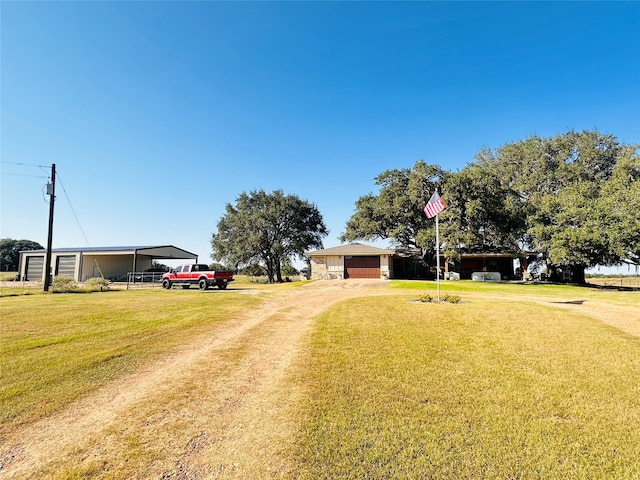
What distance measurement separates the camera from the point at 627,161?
86.7 feet

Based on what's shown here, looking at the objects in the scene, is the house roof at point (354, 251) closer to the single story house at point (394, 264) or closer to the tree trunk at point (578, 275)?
the single story house at point (394, 264)

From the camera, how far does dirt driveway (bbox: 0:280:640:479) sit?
276 centimetres

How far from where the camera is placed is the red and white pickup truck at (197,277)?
21.7 meters

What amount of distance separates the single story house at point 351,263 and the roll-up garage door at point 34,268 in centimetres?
2826

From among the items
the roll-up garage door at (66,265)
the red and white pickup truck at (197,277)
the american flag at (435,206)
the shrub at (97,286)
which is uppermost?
the american flag at (435,206)

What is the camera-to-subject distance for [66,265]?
32.9 meters

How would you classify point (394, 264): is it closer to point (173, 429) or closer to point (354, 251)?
point (354, 251)

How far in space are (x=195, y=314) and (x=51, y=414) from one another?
6.77 metres

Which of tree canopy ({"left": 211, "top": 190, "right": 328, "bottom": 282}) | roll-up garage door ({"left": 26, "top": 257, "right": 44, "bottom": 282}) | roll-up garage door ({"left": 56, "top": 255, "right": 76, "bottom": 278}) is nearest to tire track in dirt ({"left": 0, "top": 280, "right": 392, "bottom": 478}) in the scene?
tree canopy ({"left": 211, "top": 190, "right": 328, "bottom": 282})

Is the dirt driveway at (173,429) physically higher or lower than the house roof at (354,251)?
lower

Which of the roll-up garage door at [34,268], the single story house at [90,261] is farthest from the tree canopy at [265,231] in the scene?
the roll-up garage door at [34,268]

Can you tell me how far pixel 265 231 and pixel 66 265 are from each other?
20.6m

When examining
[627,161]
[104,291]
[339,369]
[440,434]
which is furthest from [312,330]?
[627,161]

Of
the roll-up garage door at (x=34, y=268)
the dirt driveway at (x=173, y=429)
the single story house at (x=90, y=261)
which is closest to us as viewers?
the dirt driveway at (x=173, y=429)
